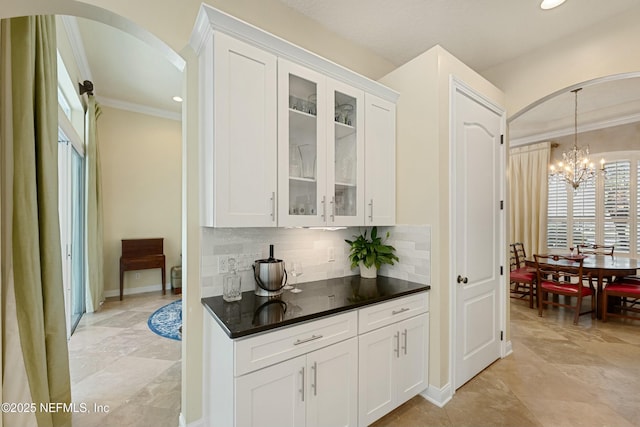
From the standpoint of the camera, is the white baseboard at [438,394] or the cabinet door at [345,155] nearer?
the cabinet door at [345,155]

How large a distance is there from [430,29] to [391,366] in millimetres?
2772

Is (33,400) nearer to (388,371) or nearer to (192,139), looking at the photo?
(192,139)

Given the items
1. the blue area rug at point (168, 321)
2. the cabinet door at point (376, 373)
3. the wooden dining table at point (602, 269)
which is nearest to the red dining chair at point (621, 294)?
the wooden dining table at point (602, 269)

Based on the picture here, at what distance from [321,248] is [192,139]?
1.29 m

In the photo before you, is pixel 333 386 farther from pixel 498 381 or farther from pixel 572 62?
pixel 572 62

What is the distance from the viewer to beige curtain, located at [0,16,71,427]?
1.41m

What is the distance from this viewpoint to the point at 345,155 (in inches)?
84.5

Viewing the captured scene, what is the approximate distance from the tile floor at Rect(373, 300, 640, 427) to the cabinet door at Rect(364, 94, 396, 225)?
4.83 feet

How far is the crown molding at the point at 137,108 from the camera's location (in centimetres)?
469

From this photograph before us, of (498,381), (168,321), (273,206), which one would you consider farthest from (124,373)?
(498,381)

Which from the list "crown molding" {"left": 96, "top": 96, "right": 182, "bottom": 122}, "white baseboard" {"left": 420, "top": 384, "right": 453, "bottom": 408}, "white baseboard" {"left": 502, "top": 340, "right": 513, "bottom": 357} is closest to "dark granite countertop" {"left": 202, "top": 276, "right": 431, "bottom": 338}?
"white baseboard" {"left": 420, "top": 384, "right": 453, "bottom": 408}

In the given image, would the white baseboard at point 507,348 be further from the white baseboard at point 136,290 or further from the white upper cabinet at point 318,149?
the white baseboard at point 136,290

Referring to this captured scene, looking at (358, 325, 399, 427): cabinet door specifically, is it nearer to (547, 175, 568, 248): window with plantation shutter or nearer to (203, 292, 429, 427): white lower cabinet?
(203, 292, 429, 427): white lower cabinet

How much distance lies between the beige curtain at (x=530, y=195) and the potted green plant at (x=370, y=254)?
4.93m
